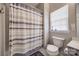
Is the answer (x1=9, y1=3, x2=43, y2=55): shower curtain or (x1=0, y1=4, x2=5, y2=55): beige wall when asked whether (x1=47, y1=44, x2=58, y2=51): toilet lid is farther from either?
(x1=0, y1=4, x2=5, y2=55): beige wall

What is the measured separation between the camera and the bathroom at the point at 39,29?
1373 mm

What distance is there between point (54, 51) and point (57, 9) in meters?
0.62

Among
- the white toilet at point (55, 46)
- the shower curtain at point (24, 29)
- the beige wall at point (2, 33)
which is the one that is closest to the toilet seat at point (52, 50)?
the white toilet at point (55, 46)

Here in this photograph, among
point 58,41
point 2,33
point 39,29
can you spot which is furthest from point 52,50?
point 2,33

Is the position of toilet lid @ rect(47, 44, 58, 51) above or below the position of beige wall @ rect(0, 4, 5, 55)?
below

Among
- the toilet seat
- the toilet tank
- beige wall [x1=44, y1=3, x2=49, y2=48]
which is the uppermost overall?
beige wall [x1=44, y1=3, x2=49, y2=48]

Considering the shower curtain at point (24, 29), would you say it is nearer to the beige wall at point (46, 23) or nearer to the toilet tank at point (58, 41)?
the beige wall at point (46, 23)

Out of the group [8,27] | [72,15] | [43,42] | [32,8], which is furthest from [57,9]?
[8,27]

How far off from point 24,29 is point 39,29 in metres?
0.23

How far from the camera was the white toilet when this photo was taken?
141 centimetres

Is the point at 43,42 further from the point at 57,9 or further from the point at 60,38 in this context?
the point at 57,9

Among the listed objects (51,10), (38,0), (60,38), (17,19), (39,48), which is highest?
(38,0)

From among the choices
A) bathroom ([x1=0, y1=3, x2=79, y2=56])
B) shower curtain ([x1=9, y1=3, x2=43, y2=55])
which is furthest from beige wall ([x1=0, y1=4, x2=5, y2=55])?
shower curtain ([x1=9, y1=3, x2=43, y2=55])

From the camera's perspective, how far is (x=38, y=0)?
1.44m
